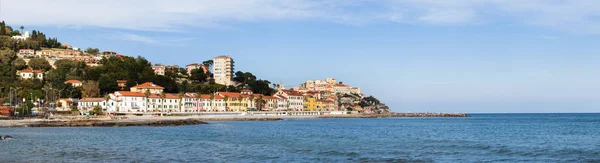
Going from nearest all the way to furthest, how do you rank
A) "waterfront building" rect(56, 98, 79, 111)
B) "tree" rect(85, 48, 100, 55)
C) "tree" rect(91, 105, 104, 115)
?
1. "tree" rect(91, 105, 104, 115)
2. "waterfront building" rect(56, 98, 79, 111)
3. "tree" rect(85, 48, 100, 55)

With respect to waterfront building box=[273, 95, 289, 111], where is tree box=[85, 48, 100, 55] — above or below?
above

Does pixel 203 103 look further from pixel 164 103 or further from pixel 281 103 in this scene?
pixel 281 103

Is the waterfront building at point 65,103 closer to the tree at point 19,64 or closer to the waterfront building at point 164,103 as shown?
the waterfront building at point 164,103

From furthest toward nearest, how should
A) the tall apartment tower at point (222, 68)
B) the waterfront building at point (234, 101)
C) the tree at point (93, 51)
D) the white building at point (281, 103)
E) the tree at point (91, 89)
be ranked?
the tree at point (93, 51) < the tall apartment tower at point (222, 68) < the white building at point (281, 103) < the waterfront building at point (234, 101) < the tree at point (91, 89)

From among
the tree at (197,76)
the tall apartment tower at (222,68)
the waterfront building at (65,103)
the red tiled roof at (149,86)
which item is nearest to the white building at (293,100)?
the tree at (197,76)

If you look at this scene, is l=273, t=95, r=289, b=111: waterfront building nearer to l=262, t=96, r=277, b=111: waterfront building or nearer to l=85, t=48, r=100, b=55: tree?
l=262, t=96, r=277, b=111: waterfront building

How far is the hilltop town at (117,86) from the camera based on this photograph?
90875 mm

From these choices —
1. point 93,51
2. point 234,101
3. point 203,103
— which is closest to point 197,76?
point 234,101

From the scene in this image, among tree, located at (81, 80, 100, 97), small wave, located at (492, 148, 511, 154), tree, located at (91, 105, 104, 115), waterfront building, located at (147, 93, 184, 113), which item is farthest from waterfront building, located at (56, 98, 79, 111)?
small wave, located at (492, 148, 511, 154)

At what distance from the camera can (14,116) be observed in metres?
71.6

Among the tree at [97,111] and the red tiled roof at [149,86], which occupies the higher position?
the red tiled roof at [149,86]

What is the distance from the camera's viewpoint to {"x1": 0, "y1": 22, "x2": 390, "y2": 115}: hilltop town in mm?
90875

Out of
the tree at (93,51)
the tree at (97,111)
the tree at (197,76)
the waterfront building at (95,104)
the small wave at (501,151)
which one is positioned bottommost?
the small wave at (501,151)

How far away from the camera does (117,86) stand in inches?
4087
